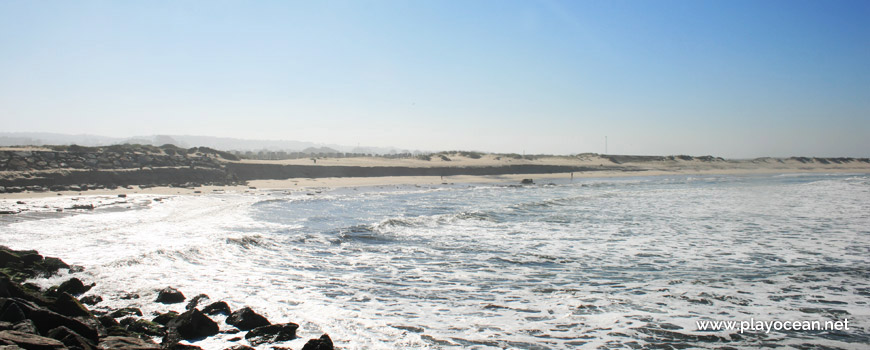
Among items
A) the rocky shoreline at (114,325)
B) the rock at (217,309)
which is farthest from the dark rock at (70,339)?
the rock at (217,309)

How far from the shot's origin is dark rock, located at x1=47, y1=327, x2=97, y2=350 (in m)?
4.41

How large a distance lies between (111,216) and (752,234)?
17.7 meters

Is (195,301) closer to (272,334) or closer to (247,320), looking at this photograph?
(247,320)

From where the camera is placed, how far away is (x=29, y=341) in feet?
13.8

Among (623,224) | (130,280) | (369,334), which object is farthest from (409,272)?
(623,224)

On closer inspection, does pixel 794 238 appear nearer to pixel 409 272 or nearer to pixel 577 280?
pixel 577 280

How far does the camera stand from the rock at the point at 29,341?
13.6ft

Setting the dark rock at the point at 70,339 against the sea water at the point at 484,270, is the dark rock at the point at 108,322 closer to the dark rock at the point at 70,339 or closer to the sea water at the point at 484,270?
the sea water at the point at 484,270

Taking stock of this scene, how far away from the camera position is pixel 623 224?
51.3 ft

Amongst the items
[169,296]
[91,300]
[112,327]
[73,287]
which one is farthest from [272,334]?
[73,287]

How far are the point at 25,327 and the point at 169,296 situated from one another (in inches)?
86.9

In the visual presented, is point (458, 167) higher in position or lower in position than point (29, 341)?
higher

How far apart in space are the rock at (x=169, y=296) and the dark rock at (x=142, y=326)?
905mm

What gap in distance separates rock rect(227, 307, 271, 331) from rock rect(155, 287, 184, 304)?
132 centimetres
